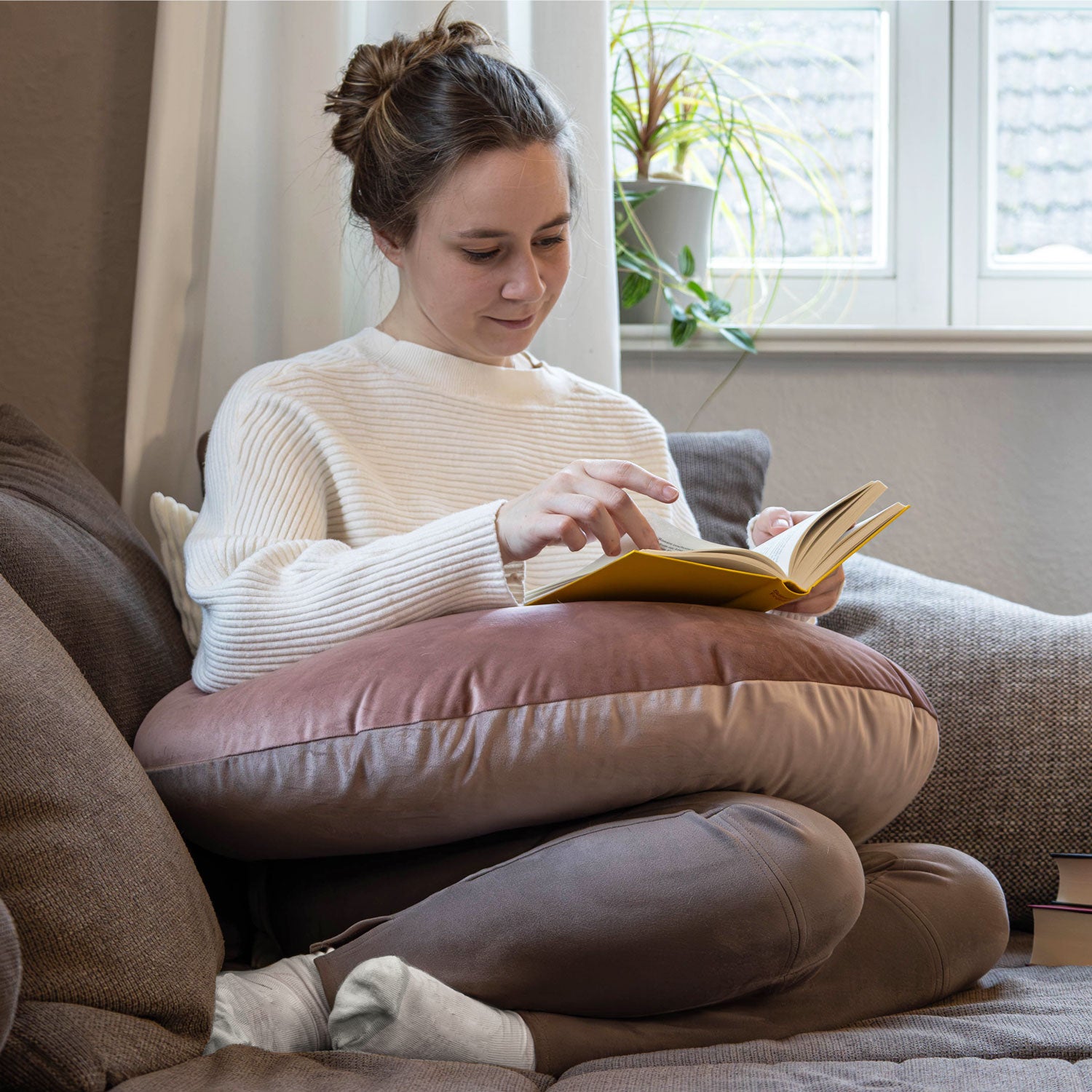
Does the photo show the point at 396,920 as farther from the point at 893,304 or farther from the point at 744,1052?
the point at 893,304

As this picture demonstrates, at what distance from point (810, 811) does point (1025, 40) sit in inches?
68.8

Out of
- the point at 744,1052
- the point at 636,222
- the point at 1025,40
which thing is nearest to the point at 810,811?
the point at 744,1052

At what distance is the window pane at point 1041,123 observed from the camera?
81.2 inches

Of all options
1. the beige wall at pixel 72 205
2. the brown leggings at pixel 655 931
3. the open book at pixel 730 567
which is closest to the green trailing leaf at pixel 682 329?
the beige wall at pixel 72 205

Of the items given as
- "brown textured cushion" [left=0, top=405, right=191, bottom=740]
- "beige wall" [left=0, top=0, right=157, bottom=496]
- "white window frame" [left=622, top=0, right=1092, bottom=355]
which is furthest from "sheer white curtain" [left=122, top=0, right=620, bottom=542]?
"white window frame" [left=622, top=0, right=1092, bottom=355]

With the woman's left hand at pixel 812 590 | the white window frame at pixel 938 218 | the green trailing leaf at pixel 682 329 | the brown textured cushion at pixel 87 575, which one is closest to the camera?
the brown textured cushion at pixel 87 575

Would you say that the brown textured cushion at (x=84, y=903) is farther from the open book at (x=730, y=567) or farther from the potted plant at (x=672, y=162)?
the potted plant at (x=672, y=162)

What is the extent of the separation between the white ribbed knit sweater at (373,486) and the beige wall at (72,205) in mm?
543

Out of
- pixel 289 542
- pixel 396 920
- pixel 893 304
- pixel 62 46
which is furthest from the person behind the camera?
pixel 893 304

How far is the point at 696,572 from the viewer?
0.87 meters

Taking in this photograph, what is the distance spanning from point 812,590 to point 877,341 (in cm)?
92

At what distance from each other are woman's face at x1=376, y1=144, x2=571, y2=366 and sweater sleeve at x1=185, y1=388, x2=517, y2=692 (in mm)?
259

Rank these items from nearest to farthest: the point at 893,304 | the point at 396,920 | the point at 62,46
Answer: the point at 396,920
the point at 62,46
the point at 893,304

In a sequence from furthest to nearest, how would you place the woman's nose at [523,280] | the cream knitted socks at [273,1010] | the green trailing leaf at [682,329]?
the green trailing leaf at [682,329]
the woman's nose at [523,280]
the cream knitted socks at [273,1010]
